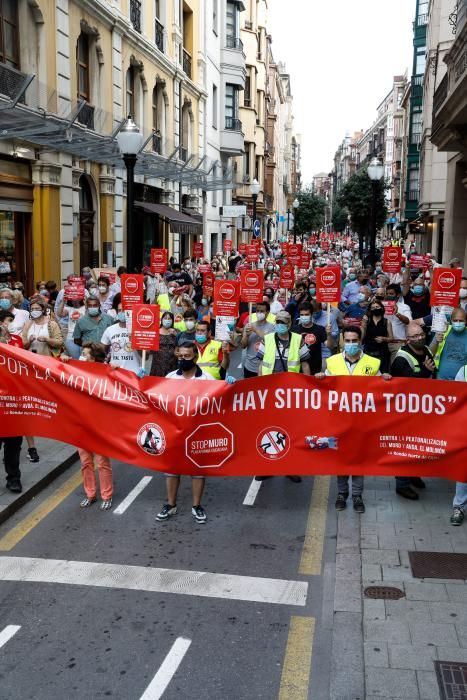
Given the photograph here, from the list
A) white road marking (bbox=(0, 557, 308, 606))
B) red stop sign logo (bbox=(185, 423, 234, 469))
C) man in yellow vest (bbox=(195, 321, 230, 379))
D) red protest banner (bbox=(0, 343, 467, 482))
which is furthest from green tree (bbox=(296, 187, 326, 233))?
white road marking (bbox=(0, 557, 308, 606))

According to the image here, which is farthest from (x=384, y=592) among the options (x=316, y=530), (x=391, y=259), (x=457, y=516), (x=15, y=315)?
(x=391, y=259)

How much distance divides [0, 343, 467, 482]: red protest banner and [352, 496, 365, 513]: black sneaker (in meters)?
0.45

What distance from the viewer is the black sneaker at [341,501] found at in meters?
7.62

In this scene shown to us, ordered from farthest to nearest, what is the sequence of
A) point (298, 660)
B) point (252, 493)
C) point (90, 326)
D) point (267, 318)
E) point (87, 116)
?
point (87, 116), point (90, 326), point (267, 318), point (252, 493), point (298, 660)

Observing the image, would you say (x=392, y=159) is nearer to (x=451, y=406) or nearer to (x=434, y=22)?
(x=434, y=22)

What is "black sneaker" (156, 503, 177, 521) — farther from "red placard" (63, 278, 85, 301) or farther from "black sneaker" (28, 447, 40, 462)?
"red placard" (63, 278, 85, 301)

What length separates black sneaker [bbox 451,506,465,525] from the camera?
23.4ft

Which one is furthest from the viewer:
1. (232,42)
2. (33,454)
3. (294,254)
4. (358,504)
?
(232,42)

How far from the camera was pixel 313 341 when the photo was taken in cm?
961

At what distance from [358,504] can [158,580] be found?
2.35 metres

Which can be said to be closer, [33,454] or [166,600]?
[166,600]

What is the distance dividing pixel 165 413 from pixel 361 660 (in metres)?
3.16

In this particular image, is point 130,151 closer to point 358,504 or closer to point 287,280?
point 287,280

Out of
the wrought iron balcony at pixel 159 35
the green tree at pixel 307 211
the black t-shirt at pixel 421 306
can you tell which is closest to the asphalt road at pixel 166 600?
the black t-shirt at pixel 421 306
